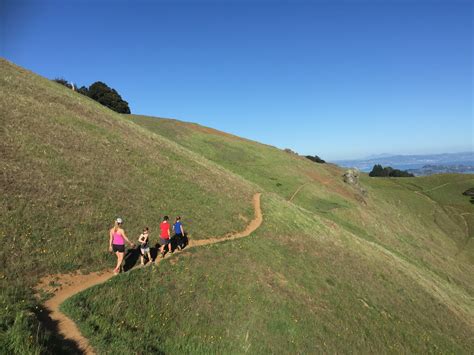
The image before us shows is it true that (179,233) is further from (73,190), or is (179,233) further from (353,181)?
(353,181)

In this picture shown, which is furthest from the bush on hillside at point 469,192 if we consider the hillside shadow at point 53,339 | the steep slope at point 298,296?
the hillside shadow at point 53,339

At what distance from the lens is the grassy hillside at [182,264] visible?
1548 cm

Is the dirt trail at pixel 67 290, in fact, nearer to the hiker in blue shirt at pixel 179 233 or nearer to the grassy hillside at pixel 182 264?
the grassy hillside at pixel 182 264

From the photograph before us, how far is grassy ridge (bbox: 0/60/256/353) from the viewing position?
16.2m

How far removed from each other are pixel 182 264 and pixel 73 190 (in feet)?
32.1

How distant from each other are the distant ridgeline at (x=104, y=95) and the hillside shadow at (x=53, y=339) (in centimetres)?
9141

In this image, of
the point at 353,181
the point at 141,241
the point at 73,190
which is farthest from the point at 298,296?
the point at 353,181

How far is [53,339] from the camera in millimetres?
11312

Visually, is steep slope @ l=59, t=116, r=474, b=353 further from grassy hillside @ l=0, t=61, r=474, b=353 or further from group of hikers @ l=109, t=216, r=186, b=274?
group of hikers @ l=109, t=216, r=186, b=274

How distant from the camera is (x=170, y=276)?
769 inches

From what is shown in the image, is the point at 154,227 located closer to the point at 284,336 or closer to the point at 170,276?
the point at 170,276

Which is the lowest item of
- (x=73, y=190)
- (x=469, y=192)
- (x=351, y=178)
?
(x=469, y=192)

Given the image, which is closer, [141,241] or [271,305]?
[141,241]

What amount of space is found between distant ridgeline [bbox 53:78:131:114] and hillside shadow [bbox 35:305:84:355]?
9141cm
